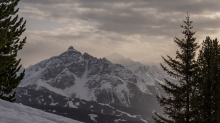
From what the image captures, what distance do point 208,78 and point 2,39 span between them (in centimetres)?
1768

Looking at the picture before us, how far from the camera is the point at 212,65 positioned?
18.3 meters

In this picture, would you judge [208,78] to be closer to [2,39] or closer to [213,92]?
[213,92]

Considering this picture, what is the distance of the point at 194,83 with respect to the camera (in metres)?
20.8

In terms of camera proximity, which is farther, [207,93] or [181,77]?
[181,77]

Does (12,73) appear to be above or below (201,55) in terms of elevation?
below

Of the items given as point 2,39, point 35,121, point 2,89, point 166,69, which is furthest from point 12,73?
point 166,69

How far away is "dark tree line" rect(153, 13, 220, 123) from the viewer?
57.7ft

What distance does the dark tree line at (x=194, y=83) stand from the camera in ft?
57.7

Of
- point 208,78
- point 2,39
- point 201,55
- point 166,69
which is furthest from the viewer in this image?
point 166,69

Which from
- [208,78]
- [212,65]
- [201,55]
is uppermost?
[201,55]

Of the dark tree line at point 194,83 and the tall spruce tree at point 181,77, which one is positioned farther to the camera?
the tall spruce tree at point 181,77

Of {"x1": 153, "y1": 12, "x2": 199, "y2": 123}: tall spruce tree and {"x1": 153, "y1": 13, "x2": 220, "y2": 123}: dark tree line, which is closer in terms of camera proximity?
{"x1": 153, "y1": 13, "x2": 220, "y2": 123}: dark tree line

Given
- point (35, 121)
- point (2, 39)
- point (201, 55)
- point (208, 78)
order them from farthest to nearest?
1. point (201, 55)
2. point (208, 78)
3. point (2, 39)
4. point (35, 121)

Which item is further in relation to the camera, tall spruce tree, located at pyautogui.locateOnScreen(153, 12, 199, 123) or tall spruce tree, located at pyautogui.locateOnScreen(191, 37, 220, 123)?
tall spruce tree, located at pyautogui.locateOnScreen(153, 12, 199, 123)
